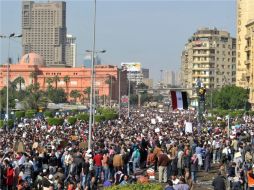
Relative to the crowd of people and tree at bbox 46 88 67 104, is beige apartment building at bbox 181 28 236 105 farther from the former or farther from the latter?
the crowd of people

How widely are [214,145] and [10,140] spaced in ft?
33.5

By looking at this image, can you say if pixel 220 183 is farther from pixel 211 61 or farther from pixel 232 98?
pixel 211 61

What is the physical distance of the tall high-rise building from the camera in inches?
4365

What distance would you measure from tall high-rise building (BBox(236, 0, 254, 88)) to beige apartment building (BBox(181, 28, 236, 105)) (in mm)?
41051

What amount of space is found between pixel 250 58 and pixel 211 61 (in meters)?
62.1

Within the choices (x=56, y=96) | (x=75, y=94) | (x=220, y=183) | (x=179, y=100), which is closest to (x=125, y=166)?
(x=220, y=183)

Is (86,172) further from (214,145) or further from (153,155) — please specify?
(214,145)

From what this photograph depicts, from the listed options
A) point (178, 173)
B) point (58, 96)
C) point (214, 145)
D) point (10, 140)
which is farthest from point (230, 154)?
point (58, 96)

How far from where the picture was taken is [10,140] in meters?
35.4

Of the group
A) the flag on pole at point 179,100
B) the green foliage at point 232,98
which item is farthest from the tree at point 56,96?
the flag on pole at point 179,100

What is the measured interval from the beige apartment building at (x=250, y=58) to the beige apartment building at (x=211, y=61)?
5230 cm

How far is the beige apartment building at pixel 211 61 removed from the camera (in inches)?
6398

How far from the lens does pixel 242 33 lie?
114m

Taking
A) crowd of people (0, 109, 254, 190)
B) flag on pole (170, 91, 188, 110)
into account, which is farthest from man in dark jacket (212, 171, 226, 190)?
flag on pole (170, 91, 188, 110)
